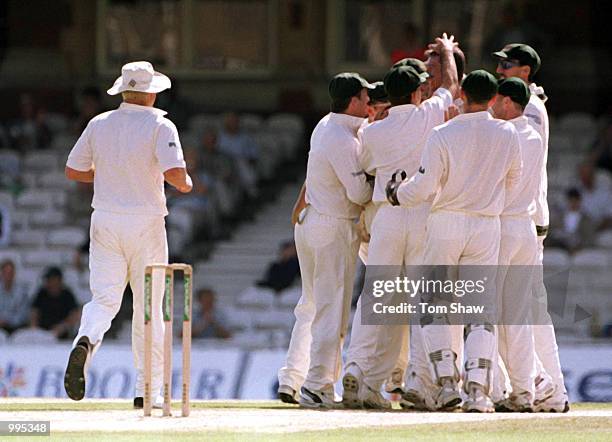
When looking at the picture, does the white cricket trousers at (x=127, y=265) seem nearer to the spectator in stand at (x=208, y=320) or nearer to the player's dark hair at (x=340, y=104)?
the player's dark hair at (x=340, y=104)

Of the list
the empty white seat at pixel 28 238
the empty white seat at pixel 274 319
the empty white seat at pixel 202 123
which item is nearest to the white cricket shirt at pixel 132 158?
the empty white seat at pixel 274 319

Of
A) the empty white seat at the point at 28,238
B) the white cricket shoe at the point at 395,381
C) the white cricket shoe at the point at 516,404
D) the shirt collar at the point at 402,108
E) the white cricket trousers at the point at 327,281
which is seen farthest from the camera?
the empty white seat at the point at 28,238

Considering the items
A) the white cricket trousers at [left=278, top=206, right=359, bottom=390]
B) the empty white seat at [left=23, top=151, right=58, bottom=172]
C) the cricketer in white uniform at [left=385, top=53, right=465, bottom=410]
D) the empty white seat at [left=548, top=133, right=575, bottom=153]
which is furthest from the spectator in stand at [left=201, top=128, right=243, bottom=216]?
the cricketer in white uniform at [left=385, top=53, right=465, bottom=410]

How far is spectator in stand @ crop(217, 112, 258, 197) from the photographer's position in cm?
2105

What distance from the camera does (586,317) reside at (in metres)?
17.8

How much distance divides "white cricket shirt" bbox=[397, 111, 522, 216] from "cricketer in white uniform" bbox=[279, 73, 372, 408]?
659 mm

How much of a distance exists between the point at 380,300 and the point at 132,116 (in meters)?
1.89

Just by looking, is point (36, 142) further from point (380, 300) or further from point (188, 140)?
point (380, 300)

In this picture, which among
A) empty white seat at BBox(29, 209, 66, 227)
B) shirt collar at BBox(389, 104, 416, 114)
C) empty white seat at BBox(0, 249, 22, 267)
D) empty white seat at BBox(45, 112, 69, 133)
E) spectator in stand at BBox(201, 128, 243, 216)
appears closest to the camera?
shirt collar at BBox(389, 104, 416, 114)

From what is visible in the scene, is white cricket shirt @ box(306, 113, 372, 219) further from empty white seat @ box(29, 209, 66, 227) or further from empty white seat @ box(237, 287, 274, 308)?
empty white seat @ box(29, 209, 66, 227)

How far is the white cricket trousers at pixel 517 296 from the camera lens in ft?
36.5

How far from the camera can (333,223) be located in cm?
1164

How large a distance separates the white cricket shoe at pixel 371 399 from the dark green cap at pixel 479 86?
1.89 metres

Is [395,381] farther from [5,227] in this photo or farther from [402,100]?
[5,227]
